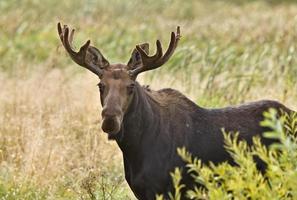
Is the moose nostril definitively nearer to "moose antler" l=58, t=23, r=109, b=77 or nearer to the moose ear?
"moose antler" l=58, t=23, r=109, b=77

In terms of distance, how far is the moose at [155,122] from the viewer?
790 cm

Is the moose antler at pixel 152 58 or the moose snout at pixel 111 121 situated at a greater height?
the moose antler at pixel 152 58

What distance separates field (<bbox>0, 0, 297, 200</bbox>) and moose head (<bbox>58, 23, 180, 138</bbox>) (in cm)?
128

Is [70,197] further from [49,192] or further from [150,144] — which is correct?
[150,144]

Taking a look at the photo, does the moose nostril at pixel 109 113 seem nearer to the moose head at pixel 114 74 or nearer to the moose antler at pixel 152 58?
the moose head at pixel 114 74

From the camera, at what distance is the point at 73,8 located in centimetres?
2609

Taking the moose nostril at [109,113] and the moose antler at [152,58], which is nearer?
the moose nostril at [109,113]

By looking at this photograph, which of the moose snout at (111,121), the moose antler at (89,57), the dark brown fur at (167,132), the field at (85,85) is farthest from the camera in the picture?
the field at (85,85)

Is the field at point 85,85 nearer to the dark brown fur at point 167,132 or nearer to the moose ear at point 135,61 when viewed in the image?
the dark brown fur at point 167,132

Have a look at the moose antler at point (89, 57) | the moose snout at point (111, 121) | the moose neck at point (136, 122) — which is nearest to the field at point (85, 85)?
the moose neck at point (136, 122)

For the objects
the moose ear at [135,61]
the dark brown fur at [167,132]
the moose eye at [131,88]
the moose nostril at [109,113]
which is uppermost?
the moose ear at [135,61]

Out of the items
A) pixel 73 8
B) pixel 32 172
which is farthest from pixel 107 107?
pixel 73 8

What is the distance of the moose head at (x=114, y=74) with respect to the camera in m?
7.53

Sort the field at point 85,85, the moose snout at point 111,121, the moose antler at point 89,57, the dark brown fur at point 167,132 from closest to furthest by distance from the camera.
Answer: the moose snout at point 111,121 → the dark brown fur at point 167,132 → the moose antler at point 89,57 → the field at point 85,85
